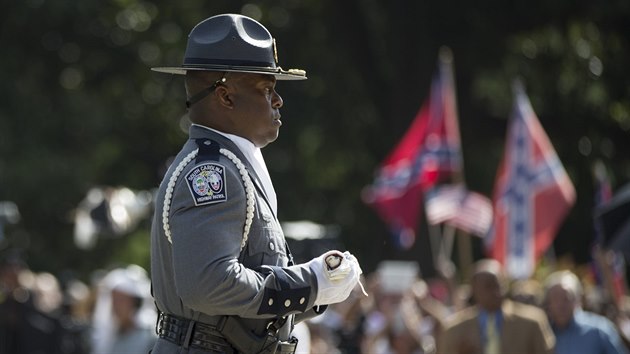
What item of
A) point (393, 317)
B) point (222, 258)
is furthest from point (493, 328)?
point (222, 258)

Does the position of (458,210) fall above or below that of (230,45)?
below

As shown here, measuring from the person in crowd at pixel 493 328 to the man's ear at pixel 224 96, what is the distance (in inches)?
236

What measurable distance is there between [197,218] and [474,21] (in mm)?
21101

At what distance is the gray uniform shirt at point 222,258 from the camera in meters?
4.47

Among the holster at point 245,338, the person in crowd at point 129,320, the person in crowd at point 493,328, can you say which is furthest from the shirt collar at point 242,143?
the person in crowd at point 129,320

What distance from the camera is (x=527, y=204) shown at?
16234 mm

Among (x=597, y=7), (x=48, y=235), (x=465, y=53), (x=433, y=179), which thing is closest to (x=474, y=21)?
(x=465, y=53)

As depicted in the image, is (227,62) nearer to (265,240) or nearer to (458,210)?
(265,240)

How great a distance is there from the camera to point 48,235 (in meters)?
31.8

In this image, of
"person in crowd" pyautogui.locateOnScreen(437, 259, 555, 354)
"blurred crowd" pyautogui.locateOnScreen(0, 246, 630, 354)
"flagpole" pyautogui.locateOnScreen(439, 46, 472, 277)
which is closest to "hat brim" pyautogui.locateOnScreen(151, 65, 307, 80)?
"blurred crowd" pyautogui.locateOnScreen(0, 246, 630, 354)

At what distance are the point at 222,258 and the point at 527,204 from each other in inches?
474

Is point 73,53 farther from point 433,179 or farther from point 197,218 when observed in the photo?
point 197,218

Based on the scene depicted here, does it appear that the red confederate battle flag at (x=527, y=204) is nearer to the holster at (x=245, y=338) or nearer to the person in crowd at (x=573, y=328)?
the person in crowd at (x=573, y=328)

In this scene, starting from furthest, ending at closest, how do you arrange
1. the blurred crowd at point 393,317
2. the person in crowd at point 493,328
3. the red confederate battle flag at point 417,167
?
the red confederate battle flag at point 417,167 → the blurred crowd at point 393,317 → the person in crowd at point 493,328
